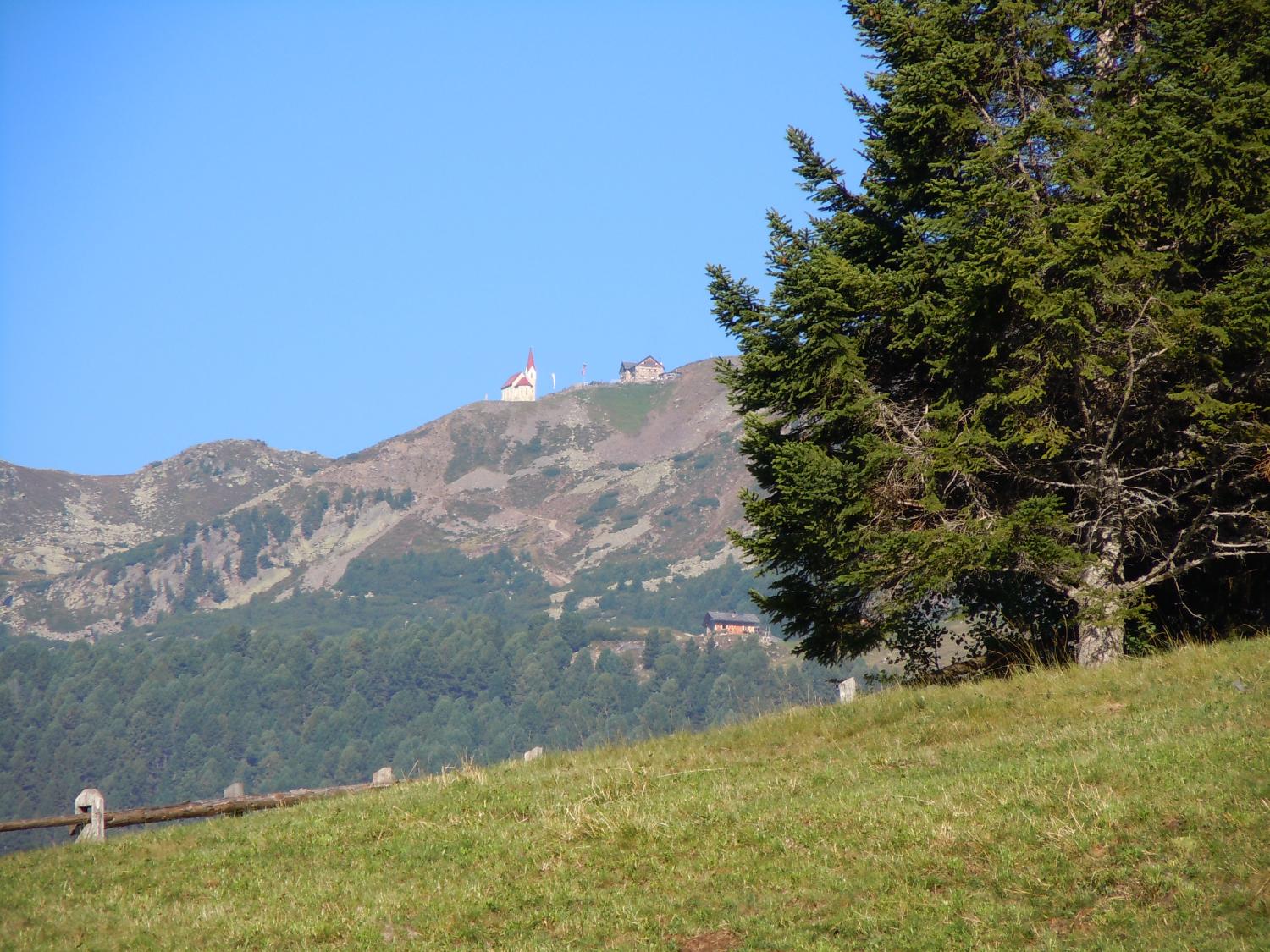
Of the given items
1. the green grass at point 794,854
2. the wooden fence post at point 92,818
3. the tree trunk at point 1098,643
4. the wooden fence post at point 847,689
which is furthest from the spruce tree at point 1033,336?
the wooden fence post at point 92,818

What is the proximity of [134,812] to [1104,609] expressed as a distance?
643 inches

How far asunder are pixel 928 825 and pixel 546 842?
4.50 meters

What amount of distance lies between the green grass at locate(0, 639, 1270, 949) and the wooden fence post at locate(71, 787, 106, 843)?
0.76 metres

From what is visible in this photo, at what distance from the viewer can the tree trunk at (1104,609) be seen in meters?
21.7

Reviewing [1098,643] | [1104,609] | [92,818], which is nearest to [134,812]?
[92,818]

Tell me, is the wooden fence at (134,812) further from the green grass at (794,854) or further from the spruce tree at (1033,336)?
the spruce tree at (1033,336)

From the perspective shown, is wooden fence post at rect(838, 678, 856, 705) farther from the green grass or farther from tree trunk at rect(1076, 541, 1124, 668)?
the green grass

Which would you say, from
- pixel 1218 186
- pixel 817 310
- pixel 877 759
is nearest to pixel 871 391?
pixel 817 310

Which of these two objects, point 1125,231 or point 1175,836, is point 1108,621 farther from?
point 1175,836

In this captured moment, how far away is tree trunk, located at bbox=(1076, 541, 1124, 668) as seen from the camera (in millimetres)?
21734

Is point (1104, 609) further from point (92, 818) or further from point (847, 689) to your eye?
point (92, 818)

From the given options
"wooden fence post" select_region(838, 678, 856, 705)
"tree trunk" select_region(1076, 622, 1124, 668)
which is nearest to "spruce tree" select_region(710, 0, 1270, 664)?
"tree trunk" select_region(1076, 622, 1124, 668)

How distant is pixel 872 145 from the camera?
25844 mm

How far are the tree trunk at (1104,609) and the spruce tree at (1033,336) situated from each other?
6 cm
